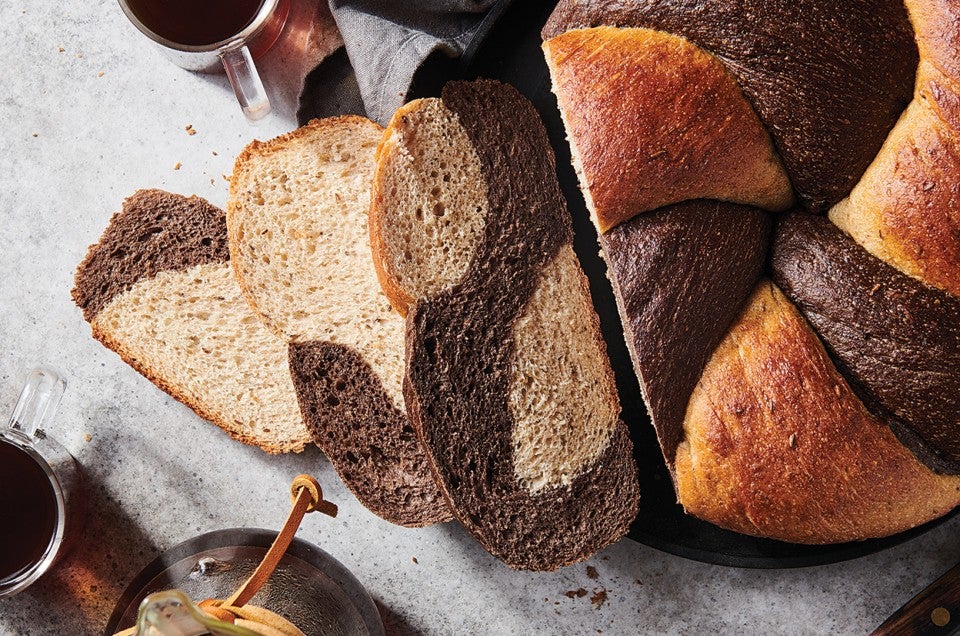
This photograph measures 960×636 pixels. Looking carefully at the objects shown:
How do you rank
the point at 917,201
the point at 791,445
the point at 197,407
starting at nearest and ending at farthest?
the point at 917,201 → the point at 791,445 → the point at 197,407

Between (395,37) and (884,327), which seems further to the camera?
(395,37)

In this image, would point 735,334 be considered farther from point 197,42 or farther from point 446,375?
point 197,42

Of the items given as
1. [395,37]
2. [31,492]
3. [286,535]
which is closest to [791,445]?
[286,535]

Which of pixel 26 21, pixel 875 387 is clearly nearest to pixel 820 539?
pixel 875 387

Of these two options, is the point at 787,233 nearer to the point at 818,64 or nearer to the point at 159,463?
the point at 818,64

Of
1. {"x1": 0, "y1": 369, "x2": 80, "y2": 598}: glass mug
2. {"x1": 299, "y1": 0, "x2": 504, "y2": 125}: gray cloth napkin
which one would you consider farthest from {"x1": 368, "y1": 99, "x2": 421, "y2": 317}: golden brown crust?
{"x1": 0, "y1": 369, "x2": 80, "y2": 598}: glass mug

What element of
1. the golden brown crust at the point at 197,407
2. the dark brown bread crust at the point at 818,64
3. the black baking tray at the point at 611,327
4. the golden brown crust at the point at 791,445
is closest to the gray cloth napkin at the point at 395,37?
the black baking tray at the point at 611,327
